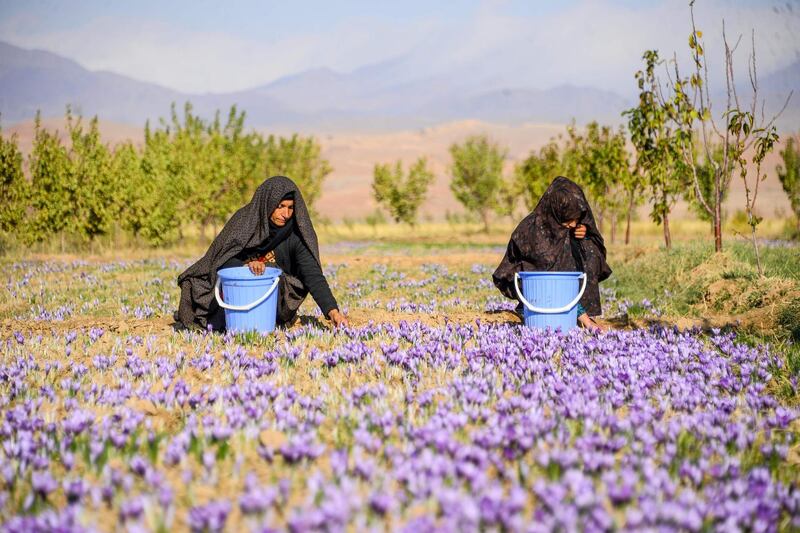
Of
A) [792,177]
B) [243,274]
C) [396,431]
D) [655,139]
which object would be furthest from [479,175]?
[396,431]

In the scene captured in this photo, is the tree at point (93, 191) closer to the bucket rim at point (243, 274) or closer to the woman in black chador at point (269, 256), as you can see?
the woman in black chador at point (269, 256)

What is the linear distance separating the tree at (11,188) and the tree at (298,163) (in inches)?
533

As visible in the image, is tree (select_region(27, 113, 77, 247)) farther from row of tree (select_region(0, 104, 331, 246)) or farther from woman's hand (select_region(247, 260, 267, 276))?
woman's hand (select_region(247, 260, 267, 276))

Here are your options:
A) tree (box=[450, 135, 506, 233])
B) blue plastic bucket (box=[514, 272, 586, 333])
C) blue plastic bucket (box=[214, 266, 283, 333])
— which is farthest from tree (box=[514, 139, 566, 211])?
blue plastic bucket (box=[214, 266, 283, 333])

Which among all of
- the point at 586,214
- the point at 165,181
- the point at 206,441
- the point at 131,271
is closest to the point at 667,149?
the point at 586,214

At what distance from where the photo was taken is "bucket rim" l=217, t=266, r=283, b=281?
5.86m

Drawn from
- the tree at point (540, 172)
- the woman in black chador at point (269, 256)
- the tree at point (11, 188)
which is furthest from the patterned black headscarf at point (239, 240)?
the tree at point (540, 172)

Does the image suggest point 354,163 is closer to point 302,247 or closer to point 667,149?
point 667,149

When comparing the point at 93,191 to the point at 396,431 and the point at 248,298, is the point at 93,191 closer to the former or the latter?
the point at 248,298

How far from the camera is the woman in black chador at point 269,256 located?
6.27 metres

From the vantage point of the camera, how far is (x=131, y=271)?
45.3 ft

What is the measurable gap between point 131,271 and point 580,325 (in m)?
10.3

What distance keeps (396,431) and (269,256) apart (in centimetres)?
355

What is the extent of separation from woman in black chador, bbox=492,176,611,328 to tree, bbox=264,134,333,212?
945 inches
